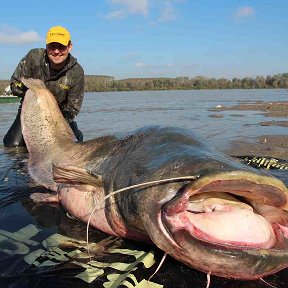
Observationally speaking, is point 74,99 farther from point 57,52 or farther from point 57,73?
point 57,52

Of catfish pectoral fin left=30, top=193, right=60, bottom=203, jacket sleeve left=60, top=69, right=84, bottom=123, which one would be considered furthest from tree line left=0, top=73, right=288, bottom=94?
catfish pectoral fin left=30, top=193, right=60, bottom=203

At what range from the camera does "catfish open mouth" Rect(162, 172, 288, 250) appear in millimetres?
1742

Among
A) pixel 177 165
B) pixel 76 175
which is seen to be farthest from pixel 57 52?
pixel 177 165

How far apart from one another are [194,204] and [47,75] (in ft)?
14.4

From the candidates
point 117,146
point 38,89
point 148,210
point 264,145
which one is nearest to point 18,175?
point 38,89

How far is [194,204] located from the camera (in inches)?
76.4

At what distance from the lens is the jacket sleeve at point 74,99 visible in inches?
237

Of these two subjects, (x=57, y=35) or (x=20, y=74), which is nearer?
(x=57, y=35)

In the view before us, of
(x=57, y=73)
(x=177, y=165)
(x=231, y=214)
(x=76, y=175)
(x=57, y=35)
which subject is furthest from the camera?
(x=57, y=73)

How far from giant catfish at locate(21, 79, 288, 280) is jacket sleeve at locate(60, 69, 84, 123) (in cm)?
346

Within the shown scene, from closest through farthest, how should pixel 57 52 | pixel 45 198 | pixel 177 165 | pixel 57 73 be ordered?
pixel 177 165, pixel 45 198, pixel 57 52, pixel 57 73

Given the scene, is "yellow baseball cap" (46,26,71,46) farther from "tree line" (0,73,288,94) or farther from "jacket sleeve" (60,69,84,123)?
"tree line" (0,73,288,94)

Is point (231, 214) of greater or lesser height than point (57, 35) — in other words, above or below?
below

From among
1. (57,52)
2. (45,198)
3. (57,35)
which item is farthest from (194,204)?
(57,52)
